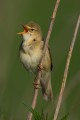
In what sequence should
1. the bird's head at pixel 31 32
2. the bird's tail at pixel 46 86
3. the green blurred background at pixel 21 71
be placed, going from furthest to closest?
the bird's tail at pixel 46 86, the bird's head at pixel 31 32, the green blurred background at pixel 21 71

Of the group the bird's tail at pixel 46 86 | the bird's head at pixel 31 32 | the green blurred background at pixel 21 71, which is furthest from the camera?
the bird's tail at pixel 46 86

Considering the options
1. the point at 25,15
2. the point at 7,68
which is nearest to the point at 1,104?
the point at 7,68

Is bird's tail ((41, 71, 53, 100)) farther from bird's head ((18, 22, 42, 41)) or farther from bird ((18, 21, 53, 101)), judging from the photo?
bird's head ((18, 22, 42, 41))

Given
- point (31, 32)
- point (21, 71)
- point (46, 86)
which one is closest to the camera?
point (31, 32)

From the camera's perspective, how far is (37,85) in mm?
4051

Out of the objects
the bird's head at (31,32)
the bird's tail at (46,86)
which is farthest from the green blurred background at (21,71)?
the bird's head at (31,32)

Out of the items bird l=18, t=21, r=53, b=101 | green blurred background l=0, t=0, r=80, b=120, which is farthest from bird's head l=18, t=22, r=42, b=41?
green blurred background l=0, t=0, r=80, b=120

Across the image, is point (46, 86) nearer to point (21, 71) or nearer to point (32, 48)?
point (32, 48)

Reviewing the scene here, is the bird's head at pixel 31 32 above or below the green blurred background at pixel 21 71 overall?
above

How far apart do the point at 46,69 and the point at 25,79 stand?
2.47 ft

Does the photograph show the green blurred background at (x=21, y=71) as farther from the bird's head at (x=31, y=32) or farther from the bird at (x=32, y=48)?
the bird's head at (x=31, y=32)

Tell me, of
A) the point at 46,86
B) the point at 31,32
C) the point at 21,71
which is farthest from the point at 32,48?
the point at 21,71

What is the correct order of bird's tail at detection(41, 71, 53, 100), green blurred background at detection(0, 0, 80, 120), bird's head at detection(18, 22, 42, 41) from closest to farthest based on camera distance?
green blurred background at detection(0, 0, 80, 120) < bird's head at detection(18, 22, 42, 41) < bird's tail at detection(41, 71, 53, 100)

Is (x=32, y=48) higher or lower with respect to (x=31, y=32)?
lower
